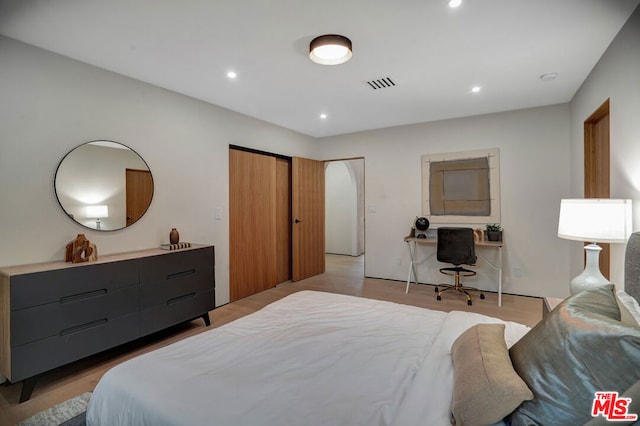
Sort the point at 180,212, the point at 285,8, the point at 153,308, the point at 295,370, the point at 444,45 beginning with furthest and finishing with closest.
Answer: the point at 180,212 < the point at 153,308 < the point at 444,45 < the point at 285,8 < the point at 295,370

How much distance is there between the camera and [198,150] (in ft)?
11.8

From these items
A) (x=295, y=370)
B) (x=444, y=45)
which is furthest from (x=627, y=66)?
(x=295, y=370)

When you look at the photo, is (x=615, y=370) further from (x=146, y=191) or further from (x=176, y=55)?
(x=146, y=191)

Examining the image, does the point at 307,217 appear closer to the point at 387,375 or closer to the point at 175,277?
the point at 175,277

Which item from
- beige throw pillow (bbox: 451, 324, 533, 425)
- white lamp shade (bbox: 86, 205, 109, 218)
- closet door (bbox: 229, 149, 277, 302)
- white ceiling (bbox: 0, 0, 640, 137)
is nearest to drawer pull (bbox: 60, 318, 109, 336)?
white lamp shade (bbox: 86, 205, 109, 218)

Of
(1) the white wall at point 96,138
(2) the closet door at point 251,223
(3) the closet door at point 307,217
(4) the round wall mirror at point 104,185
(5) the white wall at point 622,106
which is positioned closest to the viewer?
(5) the white wall at point 622,106

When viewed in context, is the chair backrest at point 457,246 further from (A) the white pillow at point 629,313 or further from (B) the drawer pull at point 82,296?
(B) the drawer pull at point 82,296

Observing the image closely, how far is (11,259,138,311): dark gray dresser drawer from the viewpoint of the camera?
1964mm

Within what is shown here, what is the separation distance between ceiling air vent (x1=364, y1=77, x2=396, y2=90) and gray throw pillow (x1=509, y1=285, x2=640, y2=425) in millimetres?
2622

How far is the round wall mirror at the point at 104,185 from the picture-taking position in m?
2.54

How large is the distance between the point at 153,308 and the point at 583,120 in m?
4.60

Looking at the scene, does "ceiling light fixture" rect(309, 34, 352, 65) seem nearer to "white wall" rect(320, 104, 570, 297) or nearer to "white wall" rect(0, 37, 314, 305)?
"white wall" rect(0, 37, 314, 305)

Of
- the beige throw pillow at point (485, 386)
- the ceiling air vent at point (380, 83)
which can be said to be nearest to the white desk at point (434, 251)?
the ceiling air vent at point (380, 83)

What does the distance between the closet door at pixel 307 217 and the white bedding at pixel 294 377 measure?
337cm
